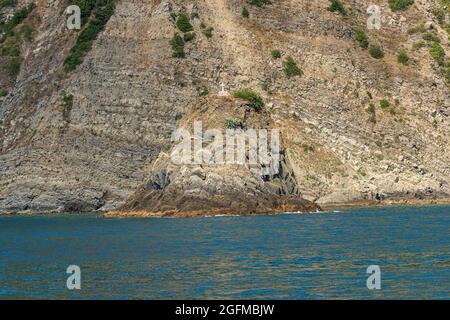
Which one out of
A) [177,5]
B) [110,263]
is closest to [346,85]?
[177,5]

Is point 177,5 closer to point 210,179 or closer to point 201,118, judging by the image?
point 201,118

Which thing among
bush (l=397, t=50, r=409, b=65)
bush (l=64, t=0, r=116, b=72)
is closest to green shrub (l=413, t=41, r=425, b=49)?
bush (l=397, t=50, r=409, b=65)

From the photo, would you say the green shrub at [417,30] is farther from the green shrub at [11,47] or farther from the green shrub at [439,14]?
the green shrub at [11,47]

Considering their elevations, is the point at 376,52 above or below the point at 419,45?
below

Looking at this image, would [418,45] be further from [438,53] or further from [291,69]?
[291,69]


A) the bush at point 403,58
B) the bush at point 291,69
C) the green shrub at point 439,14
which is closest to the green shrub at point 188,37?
the bush at point 291,69

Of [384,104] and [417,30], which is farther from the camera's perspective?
[417,30]

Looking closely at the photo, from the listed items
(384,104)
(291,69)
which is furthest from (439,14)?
(291,69)
